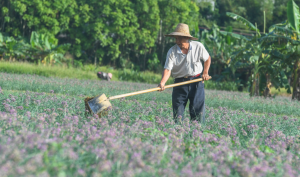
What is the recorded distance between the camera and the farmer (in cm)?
516

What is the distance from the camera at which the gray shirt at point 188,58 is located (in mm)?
5176

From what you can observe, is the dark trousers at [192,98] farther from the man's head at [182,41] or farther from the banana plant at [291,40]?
the banana plant at [291,40]

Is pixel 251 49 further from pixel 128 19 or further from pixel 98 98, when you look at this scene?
pixel 128 19

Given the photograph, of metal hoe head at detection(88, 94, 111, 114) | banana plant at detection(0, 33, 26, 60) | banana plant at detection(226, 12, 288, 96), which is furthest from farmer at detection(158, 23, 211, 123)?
banana plant at detection(0, 33, 26, 60)

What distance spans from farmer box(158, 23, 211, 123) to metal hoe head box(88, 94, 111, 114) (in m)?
0.99

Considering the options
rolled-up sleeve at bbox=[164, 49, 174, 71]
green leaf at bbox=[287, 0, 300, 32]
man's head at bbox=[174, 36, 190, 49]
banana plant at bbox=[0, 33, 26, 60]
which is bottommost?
rolled-up sleeve at bbox=[164, 49, 174, 71]

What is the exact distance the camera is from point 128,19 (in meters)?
28.0

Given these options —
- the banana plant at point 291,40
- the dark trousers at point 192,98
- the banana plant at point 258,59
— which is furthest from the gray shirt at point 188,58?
the banana plant at point 258,59

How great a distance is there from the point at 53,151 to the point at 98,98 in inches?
95.4

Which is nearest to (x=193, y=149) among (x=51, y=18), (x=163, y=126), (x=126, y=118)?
(x=163, y=126)

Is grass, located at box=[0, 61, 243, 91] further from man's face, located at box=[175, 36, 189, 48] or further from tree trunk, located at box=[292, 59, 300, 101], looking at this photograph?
man's face, located at box=[175, 36, 189, 48]

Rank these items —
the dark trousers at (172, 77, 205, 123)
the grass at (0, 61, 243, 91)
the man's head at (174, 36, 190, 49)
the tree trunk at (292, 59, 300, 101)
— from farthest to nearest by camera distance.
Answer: the grass at (0, 61, 243, 91), the tree trunk at (292, 59, 300, 101), the dark trousers at (172, 77, 205, 123), the man's head at (174, 36, 190, 49)

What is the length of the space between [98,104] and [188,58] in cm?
162

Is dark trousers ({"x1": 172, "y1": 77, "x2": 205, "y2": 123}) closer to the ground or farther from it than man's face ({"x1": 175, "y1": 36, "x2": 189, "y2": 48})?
closer to the ground
